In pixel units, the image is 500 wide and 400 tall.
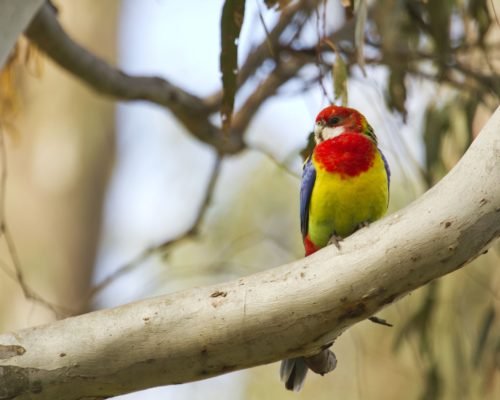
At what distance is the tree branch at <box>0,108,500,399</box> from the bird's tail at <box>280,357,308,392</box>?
1.23ft

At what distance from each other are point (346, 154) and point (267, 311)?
0.81 m

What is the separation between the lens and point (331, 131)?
270 centimetres

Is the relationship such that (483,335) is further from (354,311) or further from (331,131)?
(354,311)

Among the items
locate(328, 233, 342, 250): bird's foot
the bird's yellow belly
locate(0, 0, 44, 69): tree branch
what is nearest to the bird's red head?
the bird's yellow belly

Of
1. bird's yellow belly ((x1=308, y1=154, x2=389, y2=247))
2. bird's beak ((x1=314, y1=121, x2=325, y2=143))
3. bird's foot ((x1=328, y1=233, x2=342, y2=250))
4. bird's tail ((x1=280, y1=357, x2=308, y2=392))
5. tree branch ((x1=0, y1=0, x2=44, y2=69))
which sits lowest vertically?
bird's tail ((x1=280, y1=357, x2=308, y2=392))

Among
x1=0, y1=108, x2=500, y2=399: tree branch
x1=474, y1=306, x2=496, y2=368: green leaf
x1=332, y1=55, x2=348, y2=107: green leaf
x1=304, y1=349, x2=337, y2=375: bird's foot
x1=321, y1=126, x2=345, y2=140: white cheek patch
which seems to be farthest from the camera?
x1=474, y1=306, x2=496, y2=368: green leaf

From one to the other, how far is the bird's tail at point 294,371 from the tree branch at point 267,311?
374mm

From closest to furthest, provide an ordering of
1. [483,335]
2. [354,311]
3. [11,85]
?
[354,311]
[483,335]
[11,85]

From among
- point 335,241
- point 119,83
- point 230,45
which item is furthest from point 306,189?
point 119,83

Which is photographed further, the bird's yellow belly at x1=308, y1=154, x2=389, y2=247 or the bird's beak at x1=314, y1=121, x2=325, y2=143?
the bird's beak at x1=314, y1=121, x2=325, y2=143

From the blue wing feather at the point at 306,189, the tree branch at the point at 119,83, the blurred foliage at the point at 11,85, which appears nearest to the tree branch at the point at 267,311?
the blue wing feather at the point at 306,189

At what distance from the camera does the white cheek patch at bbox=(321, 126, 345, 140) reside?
2.68 metres

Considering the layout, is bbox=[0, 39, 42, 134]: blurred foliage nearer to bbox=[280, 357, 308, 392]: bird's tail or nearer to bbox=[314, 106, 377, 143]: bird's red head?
bbox=[314, 106, 377, 143]: bird's red head

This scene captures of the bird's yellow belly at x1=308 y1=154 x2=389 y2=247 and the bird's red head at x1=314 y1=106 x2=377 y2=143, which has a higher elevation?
the bird's red head at x1=314 y1=106 x2=377 y2=143
